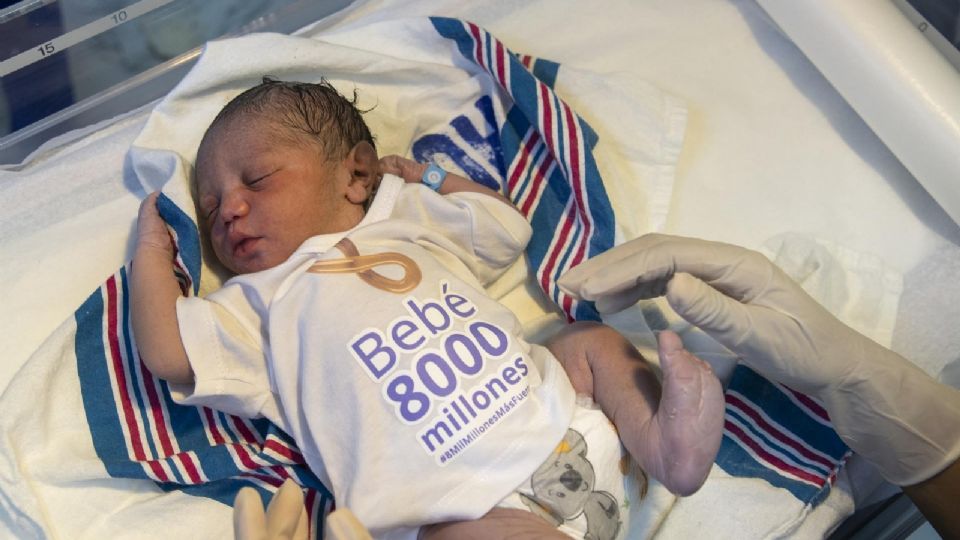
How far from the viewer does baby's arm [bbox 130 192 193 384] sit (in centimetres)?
132

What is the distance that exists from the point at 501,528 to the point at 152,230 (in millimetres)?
645

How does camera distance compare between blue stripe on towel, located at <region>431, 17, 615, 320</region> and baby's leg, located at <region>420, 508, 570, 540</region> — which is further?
blue stripe on towel, located at <region>431, 17, 615, 320</region>

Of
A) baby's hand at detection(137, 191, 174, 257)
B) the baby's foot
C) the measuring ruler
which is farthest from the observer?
the measuring ruler

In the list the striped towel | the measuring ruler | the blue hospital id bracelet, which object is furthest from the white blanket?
the measuring ruler

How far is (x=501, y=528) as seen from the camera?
1.20 m

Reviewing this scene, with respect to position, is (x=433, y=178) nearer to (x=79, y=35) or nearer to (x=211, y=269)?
(x=211, y=269)

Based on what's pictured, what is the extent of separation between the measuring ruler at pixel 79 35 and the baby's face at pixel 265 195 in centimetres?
43

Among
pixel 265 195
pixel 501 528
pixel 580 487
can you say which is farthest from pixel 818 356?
pixel 265 195

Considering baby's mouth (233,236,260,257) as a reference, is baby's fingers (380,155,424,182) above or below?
below

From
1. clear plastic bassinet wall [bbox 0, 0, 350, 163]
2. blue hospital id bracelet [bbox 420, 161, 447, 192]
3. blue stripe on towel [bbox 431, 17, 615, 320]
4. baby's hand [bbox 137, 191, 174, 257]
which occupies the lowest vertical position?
blue stripe on towel [bbox 431, 17, 615, 320]

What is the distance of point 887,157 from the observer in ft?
5.24

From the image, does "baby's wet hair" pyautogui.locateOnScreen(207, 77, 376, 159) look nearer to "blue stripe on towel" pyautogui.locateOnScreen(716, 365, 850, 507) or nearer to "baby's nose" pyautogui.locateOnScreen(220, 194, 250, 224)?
"baby's nose" pyautogui.locateOnScreen(220, 194, 250, 224)

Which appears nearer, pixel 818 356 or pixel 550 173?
pixel 818 356

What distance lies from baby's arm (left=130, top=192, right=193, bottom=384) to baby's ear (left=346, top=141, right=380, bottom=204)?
269 mm
